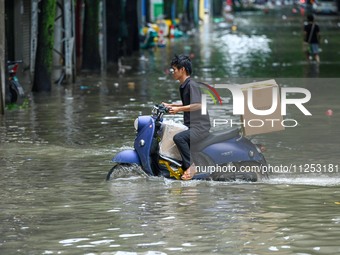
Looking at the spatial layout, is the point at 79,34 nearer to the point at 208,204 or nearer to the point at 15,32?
the point at 15,32

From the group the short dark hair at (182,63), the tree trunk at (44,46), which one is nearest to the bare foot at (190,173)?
the short dark hair at (182,63)

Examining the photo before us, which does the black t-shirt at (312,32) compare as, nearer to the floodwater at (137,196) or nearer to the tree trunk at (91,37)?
the tree trunk at (91,37)

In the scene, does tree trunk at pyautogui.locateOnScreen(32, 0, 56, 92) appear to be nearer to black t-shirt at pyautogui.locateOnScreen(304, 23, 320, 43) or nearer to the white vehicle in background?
black t-shirt at pyautogui.locateOnScreen(304, 23, 320, 43)

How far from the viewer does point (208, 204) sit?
13.0m

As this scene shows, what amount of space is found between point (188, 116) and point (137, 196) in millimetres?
1391

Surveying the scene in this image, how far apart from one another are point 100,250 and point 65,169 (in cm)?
584

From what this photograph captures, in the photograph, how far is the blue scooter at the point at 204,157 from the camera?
14273mm

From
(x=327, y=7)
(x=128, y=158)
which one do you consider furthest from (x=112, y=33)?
(x=327, y=7)

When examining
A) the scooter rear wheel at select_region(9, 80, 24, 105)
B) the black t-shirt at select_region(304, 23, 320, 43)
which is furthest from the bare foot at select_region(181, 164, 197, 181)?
the black t-shirt at select_region(304, 23, 320, 43)

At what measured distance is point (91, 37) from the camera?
37.3 meters

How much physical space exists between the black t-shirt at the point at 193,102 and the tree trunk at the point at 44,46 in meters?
15.5

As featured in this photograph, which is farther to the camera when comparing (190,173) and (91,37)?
(91,37)

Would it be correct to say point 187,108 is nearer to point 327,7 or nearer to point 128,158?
point 128,158

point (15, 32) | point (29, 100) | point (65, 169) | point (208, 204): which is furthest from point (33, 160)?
point (15, 32)
